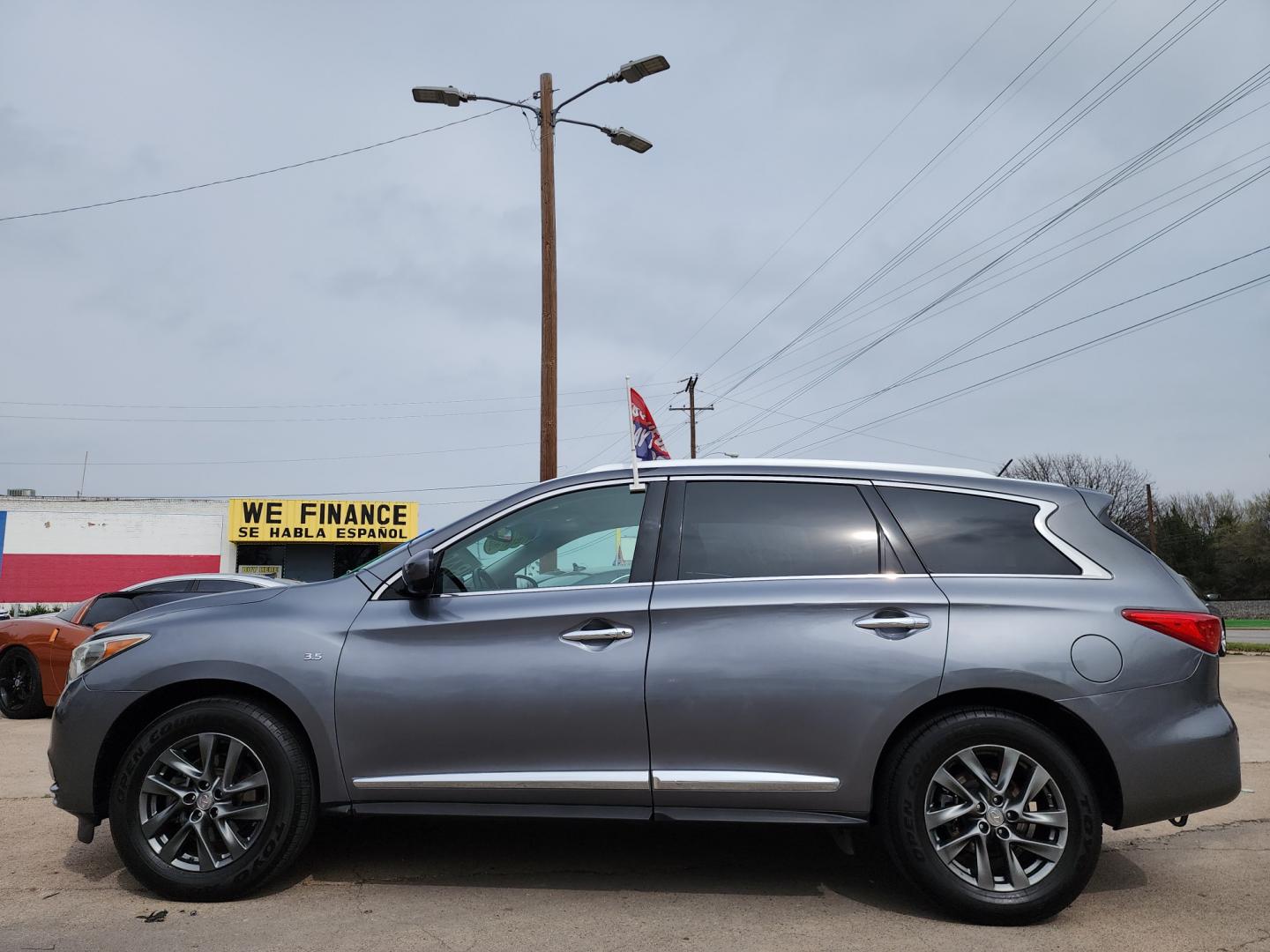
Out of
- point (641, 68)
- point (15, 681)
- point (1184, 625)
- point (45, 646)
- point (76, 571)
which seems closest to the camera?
point (1184, 625)

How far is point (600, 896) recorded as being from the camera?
12.9 ft

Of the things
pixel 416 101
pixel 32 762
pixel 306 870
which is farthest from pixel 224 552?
pixel 306 870

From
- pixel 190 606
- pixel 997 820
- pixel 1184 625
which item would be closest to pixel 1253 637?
pixel 1184 625

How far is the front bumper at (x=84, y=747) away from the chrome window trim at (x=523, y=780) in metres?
1.15

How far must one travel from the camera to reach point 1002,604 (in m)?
3.81

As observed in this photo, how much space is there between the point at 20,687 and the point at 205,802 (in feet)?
24.9

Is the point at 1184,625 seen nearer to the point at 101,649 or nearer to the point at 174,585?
the point at 101,649

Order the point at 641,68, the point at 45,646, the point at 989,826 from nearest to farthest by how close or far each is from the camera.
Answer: the point at 989,826
the point at 45,646
the point at 641,68

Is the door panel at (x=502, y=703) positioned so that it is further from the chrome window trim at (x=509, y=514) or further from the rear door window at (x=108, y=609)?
the rear door window at (x=108, y=609)

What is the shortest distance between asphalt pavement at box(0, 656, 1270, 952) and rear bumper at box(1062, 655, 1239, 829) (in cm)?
45

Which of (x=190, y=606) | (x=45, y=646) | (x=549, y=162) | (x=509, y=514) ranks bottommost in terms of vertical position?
(x=45, y=646)

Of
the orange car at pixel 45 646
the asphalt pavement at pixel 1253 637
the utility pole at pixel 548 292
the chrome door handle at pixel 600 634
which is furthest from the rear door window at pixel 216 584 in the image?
the asphalt pavement at pixel 1253 637

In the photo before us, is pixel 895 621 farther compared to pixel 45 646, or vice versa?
pixel 45 646

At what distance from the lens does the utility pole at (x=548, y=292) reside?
1227 centimetres
